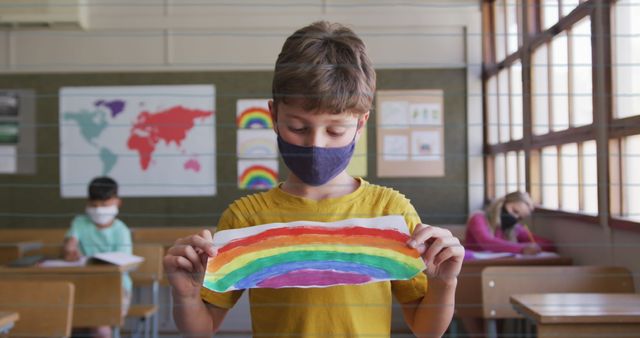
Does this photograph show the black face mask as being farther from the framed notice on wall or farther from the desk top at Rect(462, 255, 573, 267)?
the framed notice on wall

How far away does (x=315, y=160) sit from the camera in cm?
108

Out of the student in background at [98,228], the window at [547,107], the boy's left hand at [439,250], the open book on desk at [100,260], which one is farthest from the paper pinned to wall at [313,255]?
the student in background at [98,228]

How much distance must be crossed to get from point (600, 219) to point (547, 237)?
108 cm

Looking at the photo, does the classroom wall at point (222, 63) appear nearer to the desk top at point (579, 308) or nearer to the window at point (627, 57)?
the window at point (627, 57)

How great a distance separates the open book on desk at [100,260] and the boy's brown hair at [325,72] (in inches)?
116

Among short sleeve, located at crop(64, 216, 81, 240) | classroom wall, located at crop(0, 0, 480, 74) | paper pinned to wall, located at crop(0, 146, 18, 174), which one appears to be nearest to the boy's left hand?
short sleeve, located at crop(64, 216, 81, 240)

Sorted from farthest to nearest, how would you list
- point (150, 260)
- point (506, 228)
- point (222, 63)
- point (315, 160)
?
1. point (222, 63)
2. point (150, 260)
3. point (506, 228)
4. point (315, 160)

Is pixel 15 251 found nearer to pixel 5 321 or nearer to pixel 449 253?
pixel 5 321

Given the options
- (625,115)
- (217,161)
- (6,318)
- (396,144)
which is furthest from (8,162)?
(625,115)

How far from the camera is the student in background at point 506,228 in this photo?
4.24 metres

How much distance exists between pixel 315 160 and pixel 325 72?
0.44ft

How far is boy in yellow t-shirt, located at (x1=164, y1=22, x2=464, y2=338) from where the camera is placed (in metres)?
1.04

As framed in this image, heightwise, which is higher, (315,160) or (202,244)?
(315,160)

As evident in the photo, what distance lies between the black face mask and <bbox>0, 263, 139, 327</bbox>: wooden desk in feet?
7.47
